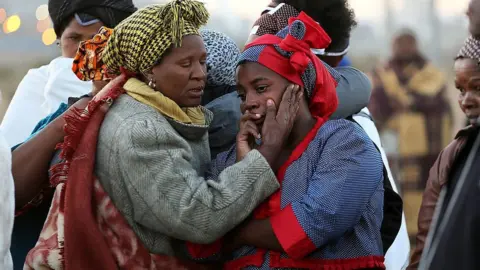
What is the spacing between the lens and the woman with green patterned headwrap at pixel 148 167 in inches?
139

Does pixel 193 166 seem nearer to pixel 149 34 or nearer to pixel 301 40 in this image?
pixel 149 34

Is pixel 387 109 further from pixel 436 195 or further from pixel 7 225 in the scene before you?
pixel 7 225

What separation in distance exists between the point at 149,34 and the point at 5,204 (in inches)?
31.8

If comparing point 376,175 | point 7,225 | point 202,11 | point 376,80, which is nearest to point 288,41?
point 202,11

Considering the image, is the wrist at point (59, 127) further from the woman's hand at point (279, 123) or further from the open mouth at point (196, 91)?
the woman's hand at point (279, 123)

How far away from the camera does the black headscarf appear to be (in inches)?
188

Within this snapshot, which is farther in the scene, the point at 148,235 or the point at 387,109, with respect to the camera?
the point at 387,109

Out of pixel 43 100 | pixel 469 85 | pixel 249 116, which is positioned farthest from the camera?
pixel 43 100

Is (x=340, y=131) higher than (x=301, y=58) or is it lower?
lower

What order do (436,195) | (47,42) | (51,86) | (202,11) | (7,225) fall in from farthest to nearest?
(47,42)
(51,86)
(436,195)
(202,11)
(7,225)

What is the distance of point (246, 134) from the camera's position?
3723mm

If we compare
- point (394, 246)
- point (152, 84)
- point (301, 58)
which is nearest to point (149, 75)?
point (152, 84)

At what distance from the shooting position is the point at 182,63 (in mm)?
3705

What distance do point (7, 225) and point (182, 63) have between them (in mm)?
876
